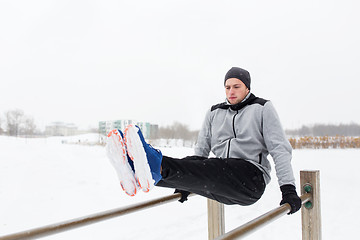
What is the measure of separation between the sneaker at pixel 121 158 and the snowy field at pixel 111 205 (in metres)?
2.66

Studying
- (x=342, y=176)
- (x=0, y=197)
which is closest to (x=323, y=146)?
(x=342, y=176)

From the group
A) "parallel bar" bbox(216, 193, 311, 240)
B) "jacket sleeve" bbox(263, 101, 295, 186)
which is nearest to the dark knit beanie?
"jacket sleeve" bbox(263, 101, 295, 186)

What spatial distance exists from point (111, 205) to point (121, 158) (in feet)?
14.6

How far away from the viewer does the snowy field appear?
390 centimetres

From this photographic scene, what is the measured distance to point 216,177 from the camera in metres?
1.43

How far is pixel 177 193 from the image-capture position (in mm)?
2076

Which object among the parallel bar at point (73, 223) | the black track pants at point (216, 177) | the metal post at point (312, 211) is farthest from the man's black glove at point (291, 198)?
the parallel bar at point (73, 223)

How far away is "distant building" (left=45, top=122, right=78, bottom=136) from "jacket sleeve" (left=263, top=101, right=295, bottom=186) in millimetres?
57264

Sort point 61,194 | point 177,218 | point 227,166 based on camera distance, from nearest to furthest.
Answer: point 227,166 < point 177,218 < point 61,194

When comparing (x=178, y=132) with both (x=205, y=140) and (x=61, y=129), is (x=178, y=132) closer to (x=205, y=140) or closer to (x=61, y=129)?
(x=205, y=140)

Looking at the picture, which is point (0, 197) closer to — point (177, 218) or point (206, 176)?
point (177, 218)

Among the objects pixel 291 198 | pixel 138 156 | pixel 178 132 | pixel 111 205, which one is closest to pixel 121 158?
pixel 138 156

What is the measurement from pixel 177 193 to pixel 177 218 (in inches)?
102

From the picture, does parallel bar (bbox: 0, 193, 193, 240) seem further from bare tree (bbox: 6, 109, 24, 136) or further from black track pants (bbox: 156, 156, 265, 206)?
bare tree (bbox: 6, 109, 24, 136)
